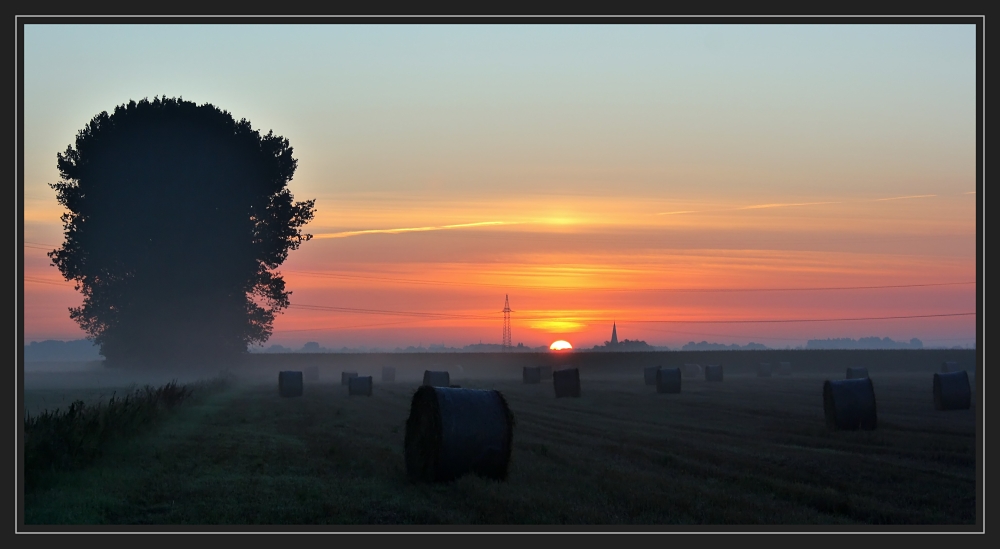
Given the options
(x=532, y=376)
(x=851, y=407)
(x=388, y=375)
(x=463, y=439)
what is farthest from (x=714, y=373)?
(x=463, y=439)

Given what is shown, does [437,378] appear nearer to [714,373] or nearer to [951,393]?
[951,393]

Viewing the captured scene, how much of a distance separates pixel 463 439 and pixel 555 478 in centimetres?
164

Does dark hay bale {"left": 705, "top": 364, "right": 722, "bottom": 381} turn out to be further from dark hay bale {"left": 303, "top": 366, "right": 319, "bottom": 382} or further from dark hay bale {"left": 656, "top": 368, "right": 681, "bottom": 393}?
dark hay bale {"left": 303, "top": 366, "right": 319, "bottom": 382}

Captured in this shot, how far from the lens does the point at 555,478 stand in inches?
596

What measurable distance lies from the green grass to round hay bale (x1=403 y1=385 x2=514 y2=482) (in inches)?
14.5

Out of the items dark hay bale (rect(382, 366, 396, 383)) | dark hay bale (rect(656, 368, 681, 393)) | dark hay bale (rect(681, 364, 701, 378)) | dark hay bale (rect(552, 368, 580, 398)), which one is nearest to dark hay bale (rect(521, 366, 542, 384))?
dark hay bale (rect(656, 368, 681, 393))

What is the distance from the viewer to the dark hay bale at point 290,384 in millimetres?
44344

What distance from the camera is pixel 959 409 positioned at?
32.2 metres

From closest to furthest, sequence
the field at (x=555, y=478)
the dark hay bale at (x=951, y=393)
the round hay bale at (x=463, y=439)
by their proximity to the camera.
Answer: the field at (x=555, y=478), the round hay bale at (x=463, y=439), the dark hay bale at (x=951, y=393)

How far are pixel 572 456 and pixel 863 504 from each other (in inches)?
244

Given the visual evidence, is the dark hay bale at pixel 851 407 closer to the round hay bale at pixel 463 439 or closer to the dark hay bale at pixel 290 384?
the round hay bale at pixel 463 439

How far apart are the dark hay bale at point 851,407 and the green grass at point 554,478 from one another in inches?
24.1

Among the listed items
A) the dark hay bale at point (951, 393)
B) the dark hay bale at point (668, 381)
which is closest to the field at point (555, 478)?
the dark hay bale at point (951, 393)

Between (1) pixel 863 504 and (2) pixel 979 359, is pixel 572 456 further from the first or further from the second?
(2) pixel 979 359
